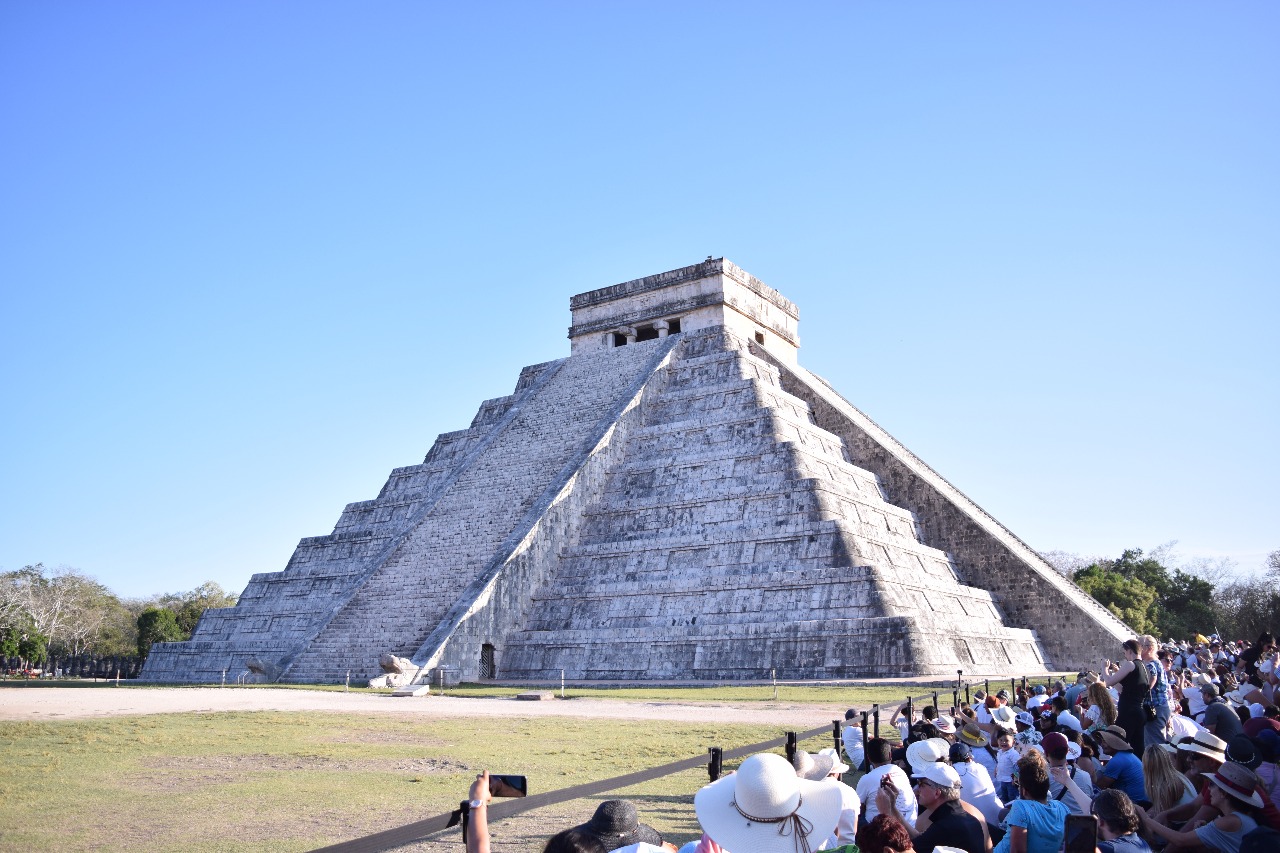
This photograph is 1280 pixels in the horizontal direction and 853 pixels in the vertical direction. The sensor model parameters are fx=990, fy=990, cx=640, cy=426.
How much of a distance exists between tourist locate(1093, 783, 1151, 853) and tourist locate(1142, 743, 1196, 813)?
31.7 inches

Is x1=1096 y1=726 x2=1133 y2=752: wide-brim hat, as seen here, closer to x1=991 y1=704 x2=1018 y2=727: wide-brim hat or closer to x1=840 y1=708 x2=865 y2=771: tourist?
x1=991 y1=704 x2=1018 y2=727: wide-brim hat

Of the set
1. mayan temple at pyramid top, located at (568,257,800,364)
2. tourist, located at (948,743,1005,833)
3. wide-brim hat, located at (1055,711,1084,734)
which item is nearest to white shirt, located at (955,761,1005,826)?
tourist, located at (948,743,1005,833)

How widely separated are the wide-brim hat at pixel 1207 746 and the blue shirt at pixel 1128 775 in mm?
400

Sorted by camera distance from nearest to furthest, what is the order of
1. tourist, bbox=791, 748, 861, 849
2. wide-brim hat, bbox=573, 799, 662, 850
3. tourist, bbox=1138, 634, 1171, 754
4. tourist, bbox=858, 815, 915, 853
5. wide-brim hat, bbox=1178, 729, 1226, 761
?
wide-brim hat, bbox=573, 799, 662, 850
tourist, bbox=858, 815, 915, 853
tourist, bbox=791, 748, 861, 849
wide-brim hat, bbox=1178, 729, 1226, 761
tourist, bbox=1138, 634, 1171, 754

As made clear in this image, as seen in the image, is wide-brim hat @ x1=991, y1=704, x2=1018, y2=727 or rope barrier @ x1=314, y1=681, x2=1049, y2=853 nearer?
rope barrier @ x1=314, y1=681, x2=1049, y2=853

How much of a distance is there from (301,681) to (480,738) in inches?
504

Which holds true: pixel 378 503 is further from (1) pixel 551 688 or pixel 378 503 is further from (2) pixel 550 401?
(1) pixel 551 688

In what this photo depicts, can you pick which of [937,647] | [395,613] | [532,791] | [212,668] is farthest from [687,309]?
[532,791]

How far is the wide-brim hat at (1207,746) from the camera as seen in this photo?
182 inches

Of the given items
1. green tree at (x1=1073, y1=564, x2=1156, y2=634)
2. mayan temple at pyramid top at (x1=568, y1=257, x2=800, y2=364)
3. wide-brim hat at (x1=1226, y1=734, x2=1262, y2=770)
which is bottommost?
wide-brim hat at (x1=1226, y1=734, x2=1262, y2=770)

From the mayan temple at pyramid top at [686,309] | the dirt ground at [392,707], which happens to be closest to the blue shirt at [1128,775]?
the dirt ground at [392,707]

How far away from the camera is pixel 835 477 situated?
22.5 meters

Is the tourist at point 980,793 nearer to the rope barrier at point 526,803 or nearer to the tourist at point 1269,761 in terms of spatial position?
the rope barrier at point 526,803

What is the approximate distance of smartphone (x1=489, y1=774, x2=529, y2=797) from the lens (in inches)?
106
